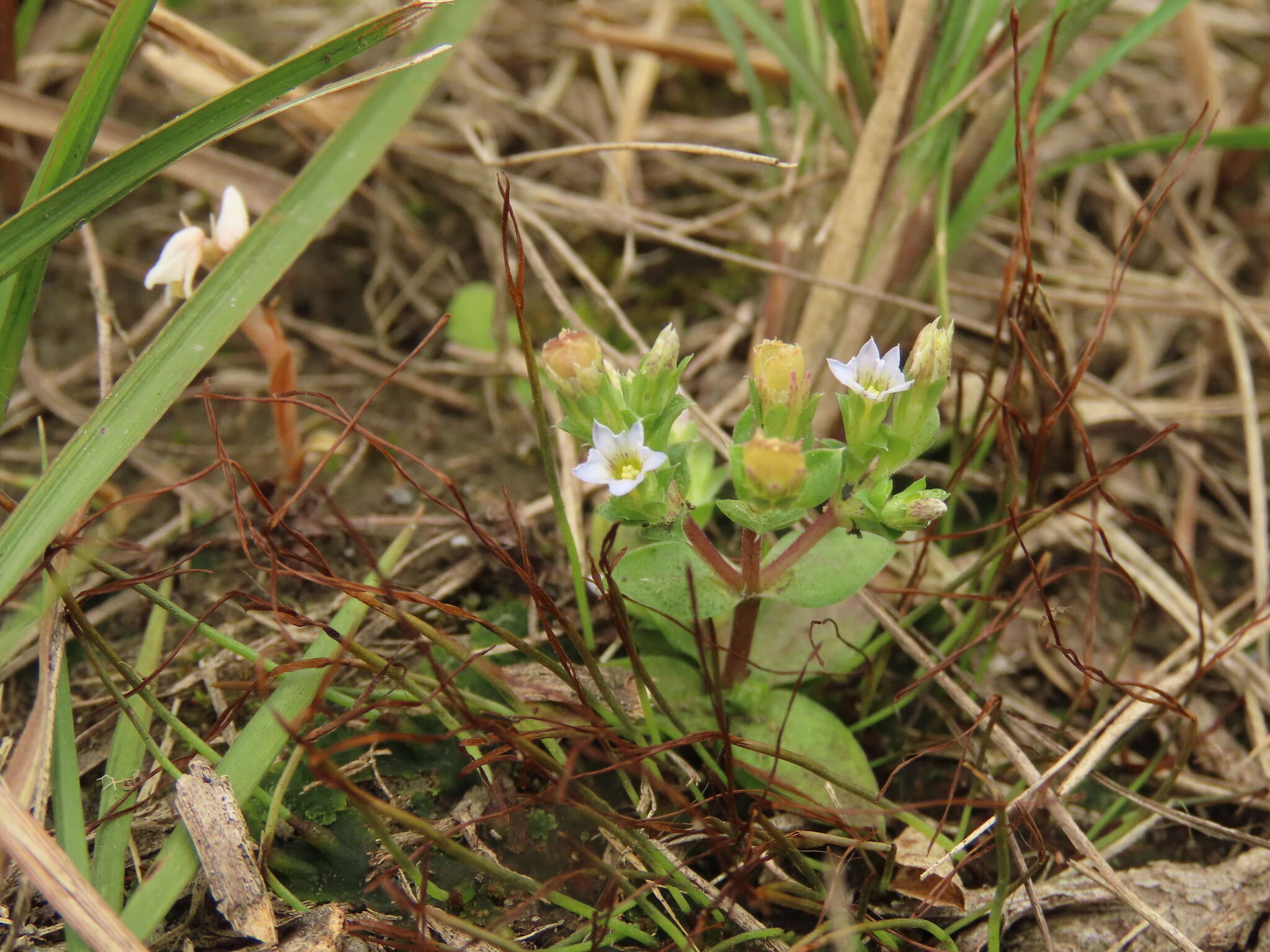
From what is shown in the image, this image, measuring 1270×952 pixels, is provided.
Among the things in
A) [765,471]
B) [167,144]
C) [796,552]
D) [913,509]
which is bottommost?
[796,552]

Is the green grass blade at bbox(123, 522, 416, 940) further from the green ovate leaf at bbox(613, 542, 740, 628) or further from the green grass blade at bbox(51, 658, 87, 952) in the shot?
the green ovate leaf at bbox(613, 542, 740, 628)

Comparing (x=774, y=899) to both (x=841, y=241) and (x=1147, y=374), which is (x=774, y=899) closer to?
(x=841, y=241)

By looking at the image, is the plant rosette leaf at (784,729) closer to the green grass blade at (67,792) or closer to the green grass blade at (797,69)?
the green grass blade at (67,792)

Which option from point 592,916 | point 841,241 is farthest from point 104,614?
point 841,241

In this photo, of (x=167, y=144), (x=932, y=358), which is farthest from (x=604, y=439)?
(x=167, y=144)

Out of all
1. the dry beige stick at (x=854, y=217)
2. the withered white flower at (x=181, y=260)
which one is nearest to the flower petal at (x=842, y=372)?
the dry beige stick at (x=854, y=217)

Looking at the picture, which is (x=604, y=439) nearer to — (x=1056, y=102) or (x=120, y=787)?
(x=120, y=787)
